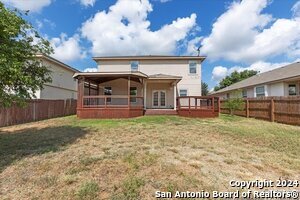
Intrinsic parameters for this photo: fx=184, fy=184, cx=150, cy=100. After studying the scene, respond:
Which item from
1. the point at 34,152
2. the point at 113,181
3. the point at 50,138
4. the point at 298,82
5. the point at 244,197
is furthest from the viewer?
the point at 298,82

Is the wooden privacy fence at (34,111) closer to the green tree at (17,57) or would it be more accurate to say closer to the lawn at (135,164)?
the green tree at (17,57)

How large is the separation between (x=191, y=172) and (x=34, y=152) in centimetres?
517

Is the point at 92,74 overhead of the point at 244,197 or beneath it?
overhead

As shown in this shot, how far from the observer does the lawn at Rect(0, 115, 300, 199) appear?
3.72m

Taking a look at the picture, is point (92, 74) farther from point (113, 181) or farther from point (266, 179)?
point (266, 179)

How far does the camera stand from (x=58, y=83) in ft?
66.3

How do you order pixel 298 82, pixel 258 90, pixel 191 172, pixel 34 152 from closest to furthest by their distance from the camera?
pixel 191 172 → pixel 34 152 → pixel 298 82 → pixel 258 90

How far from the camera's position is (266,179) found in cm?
406

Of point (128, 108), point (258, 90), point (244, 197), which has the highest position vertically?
point (258, 90)

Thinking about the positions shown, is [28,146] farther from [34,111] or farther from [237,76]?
[237,76]

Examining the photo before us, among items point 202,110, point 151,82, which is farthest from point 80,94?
point 202,110

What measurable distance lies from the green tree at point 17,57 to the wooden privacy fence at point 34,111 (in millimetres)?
3090

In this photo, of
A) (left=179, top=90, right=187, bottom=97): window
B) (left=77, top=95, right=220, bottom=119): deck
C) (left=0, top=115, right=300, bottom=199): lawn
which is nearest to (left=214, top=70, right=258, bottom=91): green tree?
(left=179, top=90, right=187, bottom=97): window

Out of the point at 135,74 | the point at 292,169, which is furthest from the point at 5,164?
the point at 135,74
